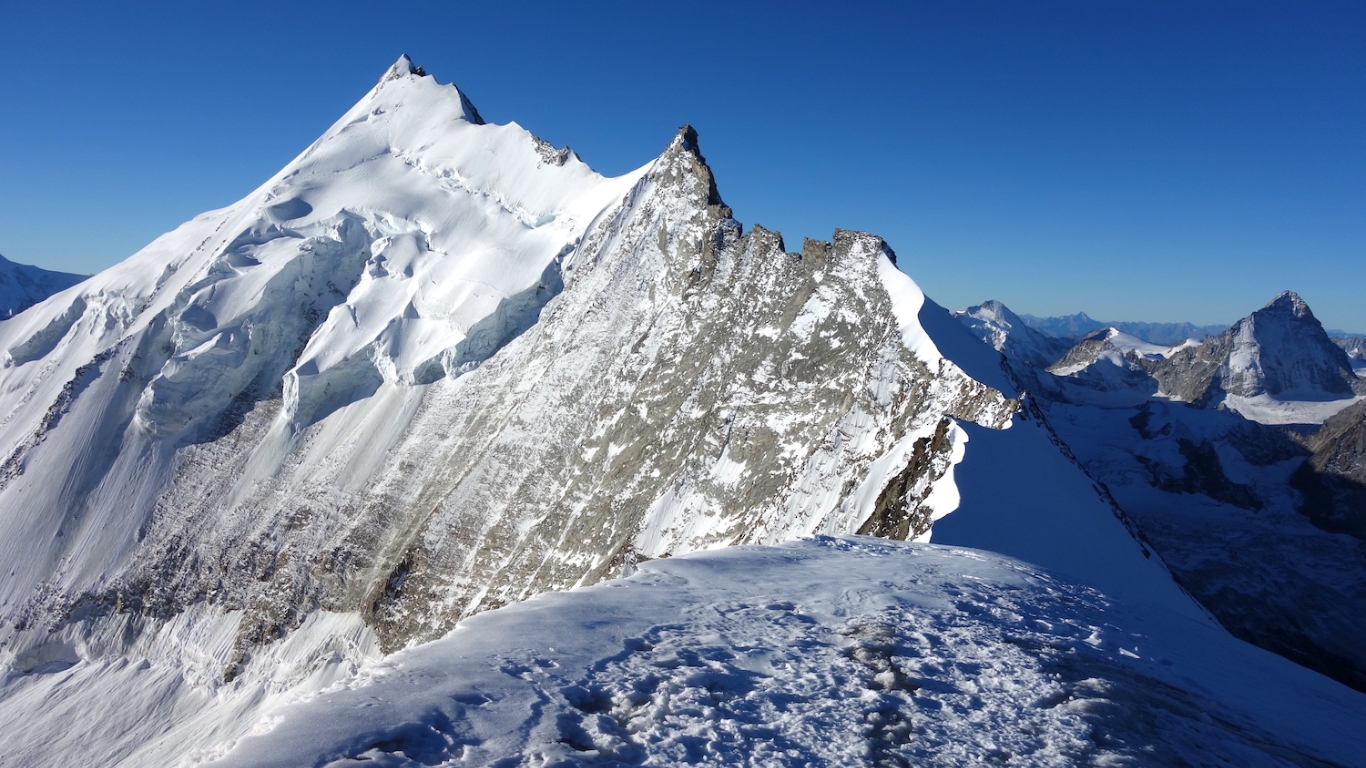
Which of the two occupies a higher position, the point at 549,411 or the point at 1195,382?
the point at 1195,382

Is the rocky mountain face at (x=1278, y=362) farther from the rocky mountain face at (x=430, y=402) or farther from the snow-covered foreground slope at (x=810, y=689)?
the snow-covered foreground slope at (x=810, y=689)

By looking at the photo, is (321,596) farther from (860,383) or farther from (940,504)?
(940,504)

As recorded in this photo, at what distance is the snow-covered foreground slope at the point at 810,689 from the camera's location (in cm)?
743

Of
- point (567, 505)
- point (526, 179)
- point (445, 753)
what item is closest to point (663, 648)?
point (445, 753)

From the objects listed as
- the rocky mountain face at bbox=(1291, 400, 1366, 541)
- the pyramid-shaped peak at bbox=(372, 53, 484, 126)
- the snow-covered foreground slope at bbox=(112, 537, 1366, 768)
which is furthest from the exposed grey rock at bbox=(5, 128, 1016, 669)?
the rocky mountain face at bbox=(1291, 400, 1366, 541)

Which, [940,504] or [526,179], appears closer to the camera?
[940,504]

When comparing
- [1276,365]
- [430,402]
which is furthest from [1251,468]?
[430,402]

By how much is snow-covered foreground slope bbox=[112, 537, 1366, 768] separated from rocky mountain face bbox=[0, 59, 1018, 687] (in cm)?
1166

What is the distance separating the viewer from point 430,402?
5531cm

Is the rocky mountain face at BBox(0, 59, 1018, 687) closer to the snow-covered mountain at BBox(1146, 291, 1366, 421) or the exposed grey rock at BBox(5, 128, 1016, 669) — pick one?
the exposed grey rock at BBox(5, 128, 1016, 669)

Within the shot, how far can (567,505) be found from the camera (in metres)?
42.1

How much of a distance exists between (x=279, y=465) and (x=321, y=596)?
14.0m

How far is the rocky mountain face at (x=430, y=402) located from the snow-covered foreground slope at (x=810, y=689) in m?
11.7

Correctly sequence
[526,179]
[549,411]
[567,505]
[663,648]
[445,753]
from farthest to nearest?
[526,179]
[549,411]
[567,505]
[663,648]
[445,753]
